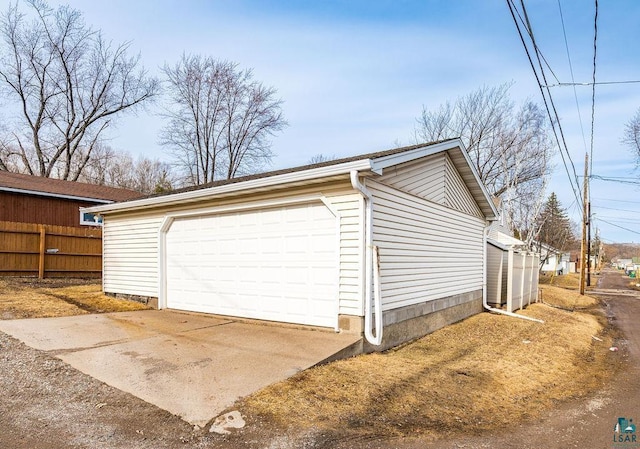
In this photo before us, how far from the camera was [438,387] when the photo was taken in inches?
200

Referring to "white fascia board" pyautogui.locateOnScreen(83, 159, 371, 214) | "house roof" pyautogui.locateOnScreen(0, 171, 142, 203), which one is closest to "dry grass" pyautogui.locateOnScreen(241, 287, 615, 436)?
"white fascia board" pyautogui.locateOnScreen(83, 159, 371, 214)

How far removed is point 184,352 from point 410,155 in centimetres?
485

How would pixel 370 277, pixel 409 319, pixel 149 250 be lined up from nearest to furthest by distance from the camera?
pixel 370 277, pixel 409 319, pixel 149 250

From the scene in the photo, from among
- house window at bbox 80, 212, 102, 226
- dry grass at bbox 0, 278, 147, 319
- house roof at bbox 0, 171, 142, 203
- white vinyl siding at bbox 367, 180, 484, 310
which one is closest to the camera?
white vinyl siding at bbox 367, 180, 484, 310

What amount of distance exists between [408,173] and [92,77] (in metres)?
27.0

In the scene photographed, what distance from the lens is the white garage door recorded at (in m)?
6.77

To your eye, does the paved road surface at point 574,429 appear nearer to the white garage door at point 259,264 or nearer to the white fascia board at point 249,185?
the white garage door at point 259,264

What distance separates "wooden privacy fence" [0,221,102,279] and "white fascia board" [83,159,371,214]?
415 centimetres

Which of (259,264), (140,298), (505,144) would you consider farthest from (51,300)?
(505,144)

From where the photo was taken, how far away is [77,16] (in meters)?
25.5

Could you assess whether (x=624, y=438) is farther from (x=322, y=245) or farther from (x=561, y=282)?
(x=561, y=282)

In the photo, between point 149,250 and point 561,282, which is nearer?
point 149,250

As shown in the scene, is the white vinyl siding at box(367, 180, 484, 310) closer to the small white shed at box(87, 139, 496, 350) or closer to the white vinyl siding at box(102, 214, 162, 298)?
the small white shed at box(87, 139, 496, 350)

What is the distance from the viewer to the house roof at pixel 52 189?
15094mm
